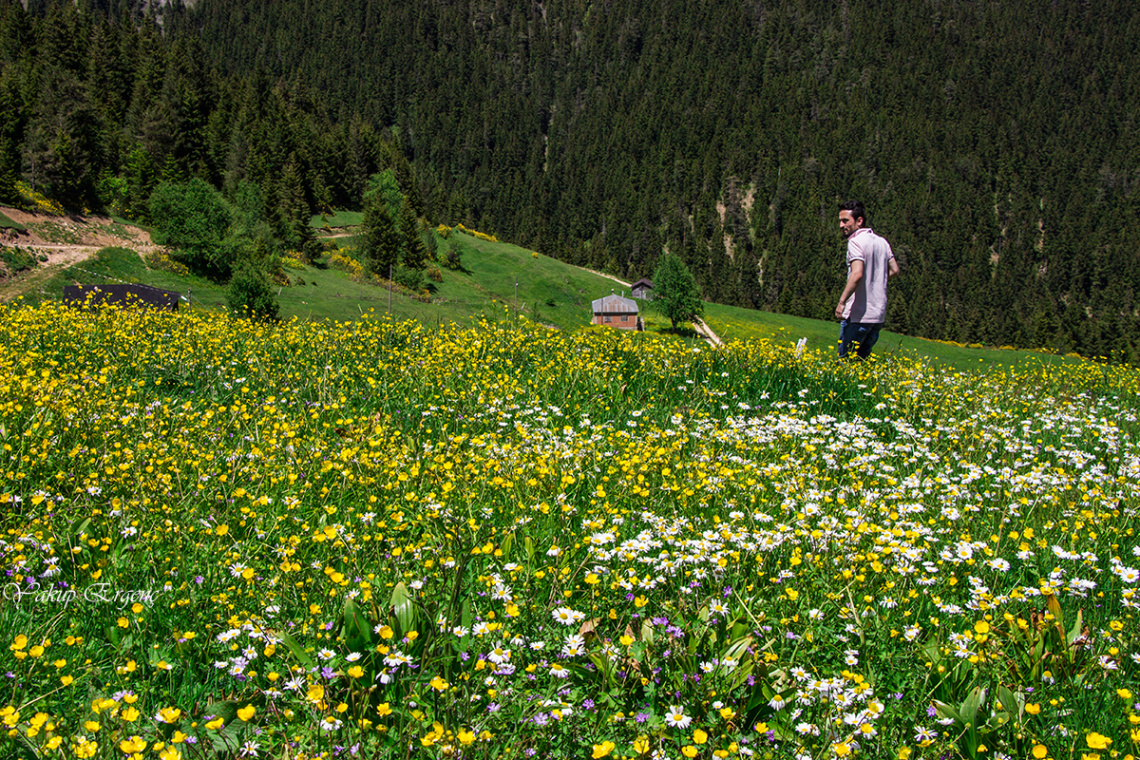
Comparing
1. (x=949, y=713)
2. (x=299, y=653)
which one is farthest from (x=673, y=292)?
(x=299, y=653)

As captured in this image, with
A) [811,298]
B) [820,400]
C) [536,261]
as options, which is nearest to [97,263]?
[820,400]

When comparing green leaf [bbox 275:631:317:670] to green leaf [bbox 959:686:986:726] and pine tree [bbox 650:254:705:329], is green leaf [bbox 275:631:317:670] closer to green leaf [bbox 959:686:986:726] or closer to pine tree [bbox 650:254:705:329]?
green leaf [bbox 959:686:986:726]

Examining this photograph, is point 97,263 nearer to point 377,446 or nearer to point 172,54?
point 377,446

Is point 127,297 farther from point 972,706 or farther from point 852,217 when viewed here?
point 972,706

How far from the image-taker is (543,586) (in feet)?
11.9

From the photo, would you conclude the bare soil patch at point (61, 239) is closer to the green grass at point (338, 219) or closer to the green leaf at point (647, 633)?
the green grass at point (338, 219)

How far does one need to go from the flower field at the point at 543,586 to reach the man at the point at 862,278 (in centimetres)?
289

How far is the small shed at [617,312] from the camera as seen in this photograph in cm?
7275

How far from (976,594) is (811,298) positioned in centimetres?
14347

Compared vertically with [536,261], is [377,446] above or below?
below

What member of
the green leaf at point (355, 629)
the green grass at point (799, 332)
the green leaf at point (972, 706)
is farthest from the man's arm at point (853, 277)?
the green grass at point (799, 332)

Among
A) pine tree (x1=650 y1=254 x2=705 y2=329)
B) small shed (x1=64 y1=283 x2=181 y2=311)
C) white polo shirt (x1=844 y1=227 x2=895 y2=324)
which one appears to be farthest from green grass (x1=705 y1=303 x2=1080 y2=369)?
white polo shirt (x1=844 y1=227 x2=895 y2=324)

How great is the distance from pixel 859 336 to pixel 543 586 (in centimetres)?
803

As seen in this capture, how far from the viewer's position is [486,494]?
15.8ft
